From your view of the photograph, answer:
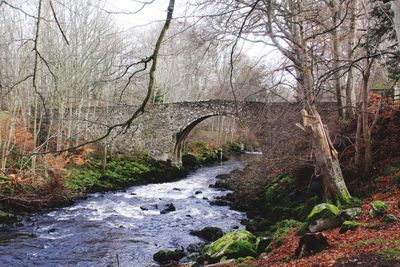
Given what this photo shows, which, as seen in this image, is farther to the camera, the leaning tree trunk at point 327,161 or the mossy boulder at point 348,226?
the leaning tree trunk at point 327,161

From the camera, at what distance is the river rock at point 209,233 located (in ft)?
34.1

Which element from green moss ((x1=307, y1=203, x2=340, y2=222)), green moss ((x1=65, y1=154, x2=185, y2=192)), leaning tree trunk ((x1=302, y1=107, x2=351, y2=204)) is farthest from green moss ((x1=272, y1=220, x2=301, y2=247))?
green moss ((x1=65, y1=154, x2=185, y2=192))

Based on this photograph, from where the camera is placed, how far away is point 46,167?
526 inches

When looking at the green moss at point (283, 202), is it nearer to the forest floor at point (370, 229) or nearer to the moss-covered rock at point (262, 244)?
the forest floor at point (370, 229)

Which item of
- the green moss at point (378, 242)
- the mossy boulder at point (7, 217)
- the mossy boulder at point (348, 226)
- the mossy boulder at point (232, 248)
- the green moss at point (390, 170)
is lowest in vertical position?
the mossy boulder at point (7, 217)

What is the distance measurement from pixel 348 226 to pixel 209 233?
4.95 m

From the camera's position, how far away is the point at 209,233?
10531 mm

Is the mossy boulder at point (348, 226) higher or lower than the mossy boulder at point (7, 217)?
higher

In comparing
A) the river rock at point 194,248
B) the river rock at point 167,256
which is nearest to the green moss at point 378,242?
the river rock at point 167,256

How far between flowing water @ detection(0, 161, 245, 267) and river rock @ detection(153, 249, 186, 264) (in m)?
0.17

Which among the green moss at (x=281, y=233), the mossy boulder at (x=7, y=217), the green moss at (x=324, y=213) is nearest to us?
the green moss at (x=324, y=213)

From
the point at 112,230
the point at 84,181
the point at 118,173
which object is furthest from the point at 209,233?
the point at 118,173

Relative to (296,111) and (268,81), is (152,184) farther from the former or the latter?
(268,81)

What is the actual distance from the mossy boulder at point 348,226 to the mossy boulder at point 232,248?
202 cm
